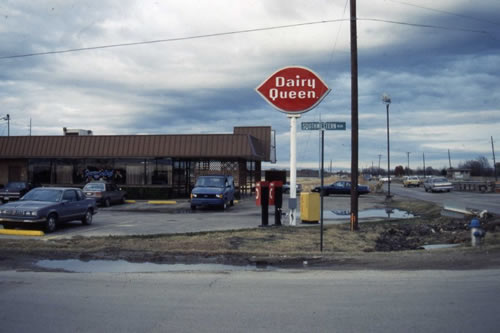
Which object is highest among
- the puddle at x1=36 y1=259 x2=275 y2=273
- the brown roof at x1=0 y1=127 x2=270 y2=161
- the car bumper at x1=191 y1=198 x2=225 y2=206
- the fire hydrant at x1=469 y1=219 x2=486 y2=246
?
the brown roof at x1=0 y1=127 x2=270 y2=161

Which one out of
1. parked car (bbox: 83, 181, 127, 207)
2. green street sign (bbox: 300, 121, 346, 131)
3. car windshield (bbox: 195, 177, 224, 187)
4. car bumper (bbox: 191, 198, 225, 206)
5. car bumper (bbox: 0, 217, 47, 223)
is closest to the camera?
green street sign (bbox: 300, 121, 346, 131)

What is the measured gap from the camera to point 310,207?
691 inches

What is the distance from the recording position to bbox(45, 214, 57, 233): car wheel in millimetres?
14977

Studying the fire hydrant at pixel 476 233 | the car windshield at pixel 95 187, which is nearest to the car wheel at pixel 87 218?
the car windshield at pixel 95 187

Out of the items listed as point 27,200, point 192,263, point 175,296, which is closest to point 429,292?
point 175,296

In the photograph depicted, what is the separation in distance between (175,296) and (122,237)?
7072 millimetres

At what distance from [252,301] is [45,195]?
11.8 metres

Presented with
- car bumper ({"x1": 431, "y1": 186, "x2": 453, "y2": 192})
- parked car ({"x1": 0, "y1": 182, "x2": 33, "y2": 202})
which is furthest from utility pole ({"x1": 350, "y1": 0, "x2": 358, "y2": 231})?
car bumper ({"x1": 431, "y1": 186, "x2": 453, "y2": 192})

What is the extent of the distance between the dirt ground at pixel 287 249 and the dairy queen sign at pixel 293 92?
282cm

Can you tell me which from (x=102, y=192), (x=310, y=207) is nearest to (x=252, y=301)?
(x=310, y=207)

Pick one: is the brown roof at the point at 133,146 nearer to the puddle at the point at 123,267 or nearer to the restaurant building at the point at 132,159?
the restaurant building at the point at 132,159

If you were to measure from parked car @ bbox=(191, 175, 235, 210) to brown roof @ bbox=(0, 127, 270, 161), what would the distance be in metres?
7.07

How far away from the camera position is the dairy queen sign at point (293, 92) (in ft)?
52.4

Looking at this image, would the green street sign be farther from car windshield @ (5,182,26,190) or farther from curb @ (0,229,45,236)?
car windshield @ (5,182,26,190)
